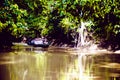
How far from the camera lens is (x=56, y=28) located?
5031cm

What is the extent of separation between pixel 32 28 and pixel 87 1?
2108 cm

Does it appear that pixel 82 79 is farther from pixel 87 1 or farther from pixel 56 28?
pixel 56 28

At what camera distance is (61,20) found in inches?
1967

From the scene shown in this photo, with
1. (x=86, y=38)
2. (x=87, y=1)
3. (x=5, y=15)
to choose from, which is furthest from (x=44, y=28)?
(x=5, y=15)

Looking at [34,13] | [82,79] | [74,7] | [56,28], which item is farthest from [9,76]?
[34,13]

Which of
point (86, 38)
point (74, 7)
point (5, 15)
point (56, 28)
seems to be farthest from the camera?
point (56, 28)

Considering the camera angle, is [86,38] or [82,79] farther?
[86,38]

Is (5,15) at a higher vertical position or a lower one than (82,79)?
higher

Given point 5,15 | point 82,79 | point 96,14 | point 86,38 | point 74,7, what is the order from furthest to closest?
point 86,38 → point 74,7 → point 96,14 → point 5,15 → point 82,79

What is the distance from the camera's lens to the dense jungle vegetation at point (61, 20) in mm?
33719

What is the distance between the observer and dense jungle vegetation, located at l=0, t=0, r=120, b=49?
3372 cm

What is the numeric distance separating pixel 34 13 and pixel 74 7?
15066 mm

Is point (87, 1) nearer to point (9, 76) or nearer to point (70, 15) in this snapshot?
point (70, 15)

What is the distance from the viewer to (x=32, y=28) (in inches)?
2224
